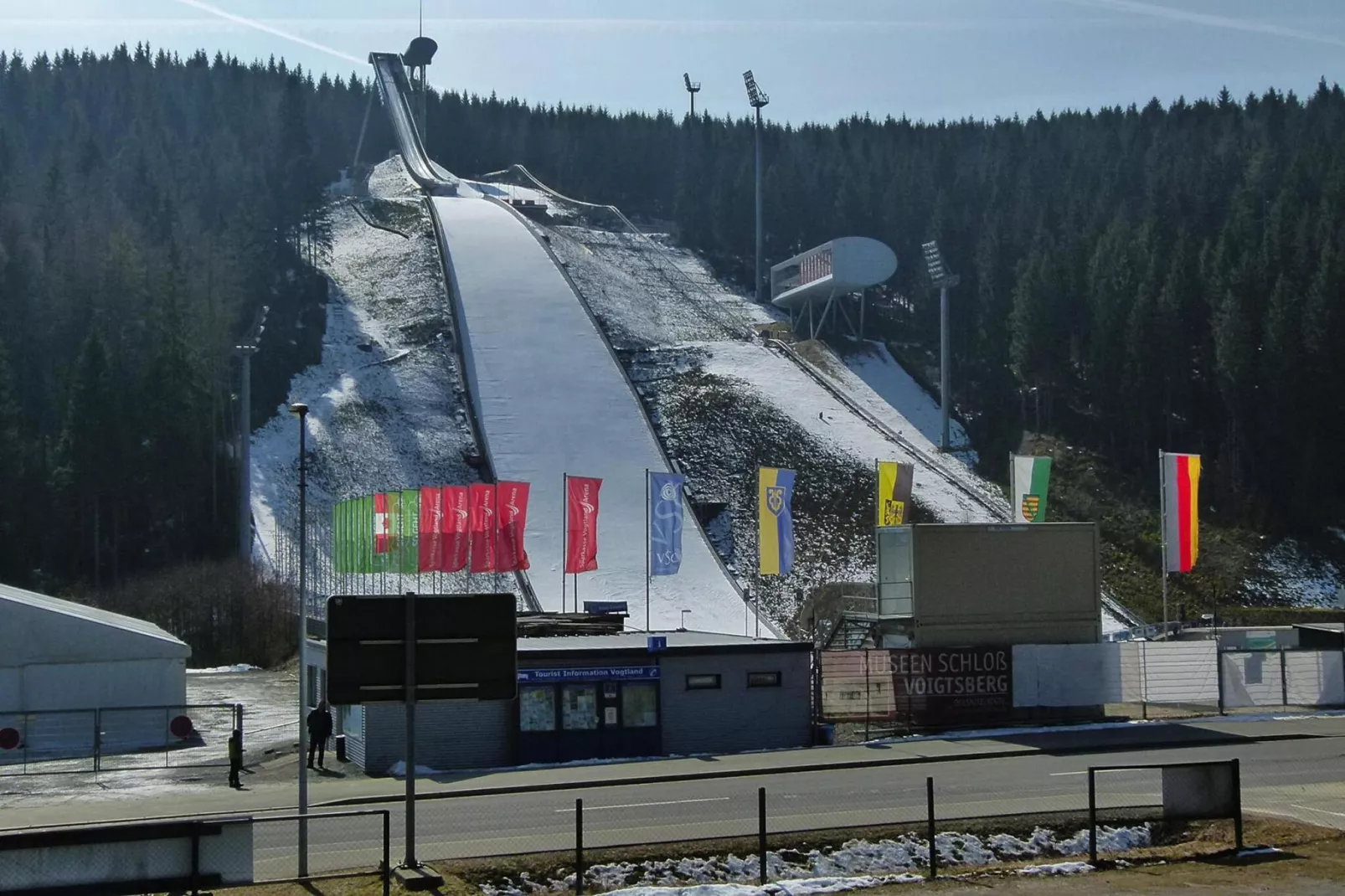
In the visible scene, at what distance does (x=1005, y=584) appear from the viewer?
32875 millimetres

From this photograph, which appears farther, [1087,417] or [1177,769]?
[1087,417]

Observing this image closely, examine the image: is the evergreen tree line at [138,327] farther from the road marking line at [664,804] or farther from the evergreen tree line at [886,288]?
the road marking line at [664,804]

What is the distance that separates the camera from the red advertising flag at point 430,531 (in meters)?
42.2

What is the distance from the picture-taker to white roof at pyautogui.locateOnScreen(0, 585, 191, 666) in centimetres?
Answer: 3206

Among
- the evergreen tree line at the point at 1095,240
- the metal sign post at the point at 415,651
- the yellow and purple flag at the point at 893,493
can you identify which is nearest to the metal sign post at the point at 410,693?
the metal sign post at the point at 415,651

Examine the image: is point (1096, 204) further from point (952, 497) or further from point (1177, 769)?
point (1177, 769)

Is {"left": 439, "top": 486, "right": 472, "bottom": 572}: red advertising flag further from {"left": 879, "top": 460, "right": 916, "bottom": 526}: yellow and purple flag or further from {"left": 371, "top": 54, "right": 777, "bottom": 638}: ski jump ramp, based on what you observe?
{"left": 879, "top": 460, "right": 916, "bottom": 526}: yellow and purple flag

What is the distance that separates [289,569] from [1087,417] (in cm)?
4318

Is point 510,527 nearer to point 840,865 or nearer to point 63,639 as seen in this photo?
point 63,639

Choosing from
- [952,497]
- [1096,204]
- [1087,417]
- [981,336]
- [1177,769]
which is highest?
[1096,204]

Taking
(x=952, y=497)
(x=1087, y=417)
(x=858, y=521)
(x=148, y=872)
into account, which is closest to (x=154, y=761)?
(x=148, y=872)

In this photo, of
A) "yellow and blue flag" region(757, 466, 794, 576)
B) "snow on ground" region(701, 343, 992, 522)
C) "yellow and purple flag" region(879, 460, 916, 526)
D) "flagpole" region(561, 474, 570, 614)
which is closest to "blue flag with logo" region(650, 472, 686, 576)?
"flagpole" region(561, 474, 570, 614)

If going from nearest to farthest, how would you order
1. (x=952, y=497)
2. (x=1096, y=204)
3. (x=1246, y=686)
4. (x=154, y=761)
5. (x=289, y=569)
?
1. (x=154, y=761)
2. (x=1246, y=686)
3. (x=289, y=569)
4. (x=952, y=497)
5. (x=1096, y=204)

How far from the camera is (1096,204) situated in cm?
9825
